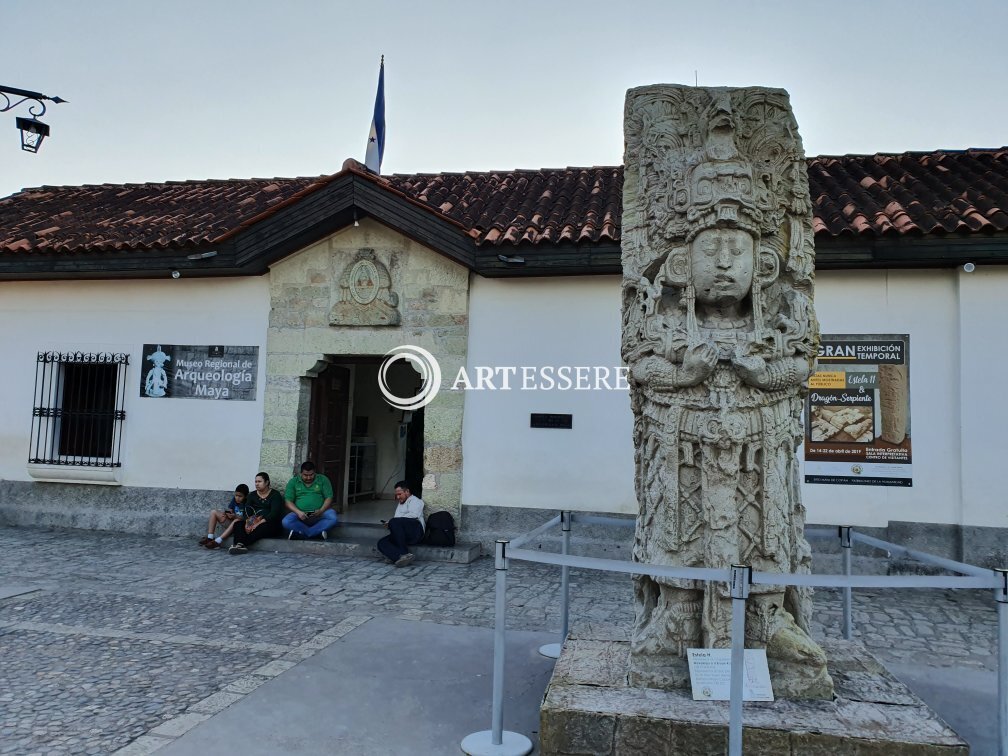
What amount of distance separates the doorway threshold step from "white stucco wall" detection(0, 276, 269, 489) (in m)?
1.07

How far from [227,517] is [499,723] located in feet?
19.5

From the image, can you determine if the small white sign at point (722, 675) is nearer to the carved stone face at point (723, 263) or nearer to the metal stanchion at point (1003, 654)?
the metal stanchion at point (1003, 654)

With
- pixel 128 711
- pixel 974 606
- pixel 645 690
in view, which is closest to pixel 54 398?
pixel 128 711

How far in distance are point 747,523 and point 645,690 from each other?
3.01 feet

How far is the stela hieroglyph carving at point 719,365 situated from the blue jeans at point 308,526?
5162 mm

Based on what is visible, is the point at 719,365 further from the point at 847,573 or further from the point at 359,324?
the point at 359,324

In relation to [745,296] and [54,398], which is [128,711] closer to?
[745,296]

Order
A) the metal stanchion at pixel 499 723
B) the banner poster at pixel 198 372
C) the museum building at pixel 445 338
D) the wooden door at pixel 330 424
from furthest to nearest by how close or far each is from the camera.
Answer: the wooden door at pixel 330 424 < the banner poster at pixel 198 372 < the museum building at pixel 445 338 < the metal stanchion at pixel 499 723

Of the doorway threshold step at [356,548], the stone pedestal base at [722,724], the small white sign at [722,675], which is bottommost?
the doorway threshold step at [356,548]

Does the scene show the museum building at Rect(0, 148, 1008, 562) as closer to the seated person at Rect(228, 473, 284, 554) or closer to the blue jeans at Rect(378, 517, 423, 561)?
the seated person at Rect(228, 473, 284, 554)

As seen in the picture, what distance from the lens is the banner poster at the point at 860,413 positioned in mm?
7129

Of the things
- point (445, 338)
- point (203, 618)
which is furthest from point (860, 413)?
point (203, 618)

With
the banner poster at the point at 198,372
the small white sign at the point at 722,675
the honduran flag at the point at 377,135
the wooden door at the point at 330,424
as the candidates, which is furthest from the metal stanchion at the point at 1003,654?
the honduran flag at the point at 377,135

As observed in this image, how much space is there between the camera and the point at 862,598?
634 centimetres
